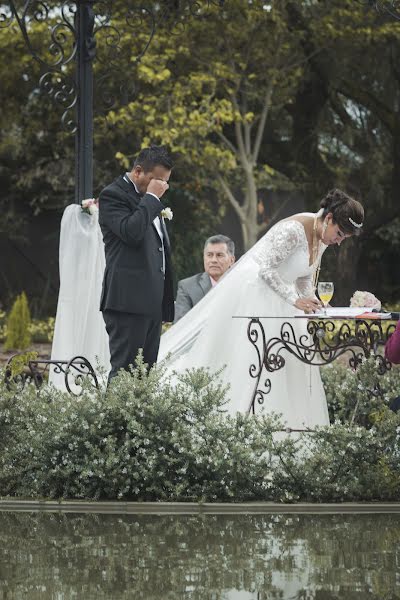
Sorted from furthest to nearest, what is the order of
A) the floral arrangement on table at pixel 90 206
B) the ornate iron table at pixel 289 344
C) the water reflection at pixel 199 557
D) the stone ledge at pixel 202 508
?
1. the floral arrangement on table at pixel 90 206
2. the ornate iron table at pixel 289 344
3. the stone ledge at pixel 202 508
4. the water reflection at pixel 199 557

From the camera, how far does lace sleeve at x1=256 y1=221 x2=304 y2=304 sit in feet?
25.2

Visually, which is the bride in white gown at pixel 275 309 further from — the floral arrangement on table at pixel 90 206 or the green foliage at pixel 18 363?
the floral arrangement on table at pixel 90 206

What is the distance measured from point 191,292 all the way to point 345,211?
231 centimetres

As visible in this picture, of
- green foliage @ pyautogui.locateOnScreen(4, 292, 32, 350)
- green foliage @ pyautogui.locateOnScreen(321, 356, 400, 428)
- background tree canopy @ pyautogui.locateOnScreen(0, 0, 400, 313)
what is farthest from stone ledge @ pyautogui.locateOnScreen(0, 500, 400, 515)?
background tree canopy @ pyautogui.locateOnScreen(0, 0, 400, 313)

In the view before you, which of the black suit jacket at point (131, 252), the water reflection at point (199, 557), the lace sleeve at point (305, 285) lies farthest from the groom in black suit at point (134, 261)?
the water reflection at point (199, 557)

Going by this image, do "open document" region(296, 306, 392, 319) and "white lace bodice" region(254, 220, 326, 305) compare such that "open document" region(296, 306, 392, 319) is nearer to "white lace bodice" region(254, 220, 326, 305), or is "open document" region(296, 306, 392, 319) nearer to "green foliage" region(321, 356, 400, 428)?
"green foliage" region(321, 356, 400, 428)

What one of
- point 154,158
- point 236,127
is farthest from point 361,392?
point 236,127

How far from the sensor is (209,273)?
9.48 m

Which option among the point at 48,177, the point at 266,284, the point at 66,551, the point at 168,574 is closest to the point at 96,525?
the point at 66,551

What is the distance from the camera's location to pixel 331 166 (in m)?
23.0

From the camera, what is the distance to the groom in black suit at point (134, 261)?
7168 mm

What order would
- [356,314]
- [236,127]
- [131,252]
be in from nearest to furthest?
[356,314]
[131,252]
[236,127]

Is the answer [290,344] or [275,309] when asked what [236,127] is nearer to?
[275,309]

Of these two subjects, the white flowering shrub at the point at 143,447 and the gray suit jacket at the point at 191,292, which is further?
the gray suit jacket at the point at 191,292
